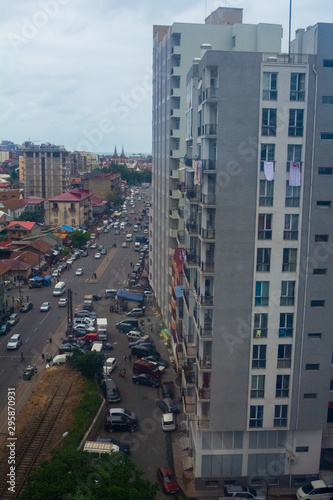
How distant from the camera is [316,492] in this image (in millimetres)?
13891

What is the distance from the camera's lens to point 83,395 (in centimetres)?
1895

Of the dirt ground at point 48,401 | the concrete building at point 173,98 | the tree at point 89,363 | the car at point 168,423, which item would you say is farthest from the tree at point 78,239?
the car at point 168,423

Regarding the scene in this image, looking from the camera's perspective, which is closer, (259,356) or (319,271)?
(319,271)

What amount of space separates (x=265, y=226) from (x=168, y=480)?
7914mm

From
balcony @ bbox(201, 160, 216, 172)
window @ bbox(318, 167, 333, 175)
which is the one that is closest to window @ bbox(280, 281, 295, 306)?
window @ bbox(318, 167, 333, 175)

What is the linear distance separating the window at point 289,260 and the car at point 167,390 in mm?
9169

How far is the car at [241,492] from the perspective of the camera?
1383 centimetres

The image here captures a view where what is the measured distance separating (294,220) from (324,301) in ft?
7.67

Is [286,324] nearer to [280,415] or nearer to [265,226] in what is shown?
[280,415]

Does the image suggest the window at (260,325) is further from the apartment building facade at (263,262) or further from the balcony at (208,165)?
the balcony at (208,165)

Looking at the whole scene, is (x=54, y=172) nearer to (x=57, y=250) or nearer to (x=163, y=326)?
(x=57, y=250)

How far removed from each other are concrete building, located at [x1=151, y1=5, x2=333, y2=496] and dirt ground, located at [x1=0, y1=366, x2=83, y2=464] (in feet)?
15.7

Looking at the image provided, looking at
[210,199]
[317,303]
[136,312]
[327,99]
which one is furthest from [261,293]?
[136,312]

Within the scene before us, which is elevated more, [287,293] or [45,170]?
[45,170]
